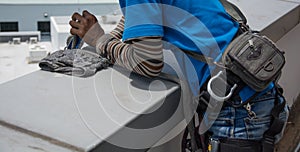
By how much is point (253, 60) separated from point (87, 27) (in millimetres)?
437

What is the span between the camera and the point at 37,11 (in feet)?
38.0

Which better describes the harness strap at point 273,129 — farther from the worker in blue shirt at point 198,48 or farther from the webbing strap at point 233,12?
the webbing strap at point 233,12

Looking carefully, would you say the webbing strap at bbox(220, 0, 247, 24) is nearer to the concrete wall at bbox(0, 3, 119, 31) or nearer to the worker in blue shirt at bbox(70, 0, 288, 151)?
the worker in blue shirt at bbox(70, 0, 288, 151)

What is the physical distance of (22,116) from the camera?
73 centimetres

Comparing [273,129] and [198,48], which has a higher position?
[198,48]

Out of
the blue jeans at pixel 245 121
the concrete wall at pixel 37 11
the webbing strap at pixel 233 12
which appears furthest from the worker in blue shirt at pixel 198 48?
→ the concrete wall at pixel 37 11

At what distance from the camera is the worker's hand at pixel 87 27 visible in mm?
1055

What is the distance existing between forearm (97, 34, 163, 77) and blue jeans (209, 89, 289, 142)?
0.63ft

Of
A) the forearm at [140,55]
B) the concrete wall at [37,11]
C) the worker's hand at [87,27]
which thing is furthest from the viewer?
the concrete wall at [37,11]

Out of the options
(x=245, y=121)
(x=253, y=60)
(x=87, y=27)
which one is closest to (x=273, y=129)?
(x=245, y=121)

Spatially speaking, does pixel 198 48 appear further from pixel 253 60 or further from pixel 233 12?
pixel 233 12

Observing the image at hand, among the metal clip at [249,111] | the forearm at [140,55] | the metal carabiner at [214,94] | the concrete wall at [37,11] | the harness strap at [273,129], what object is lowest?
the concrete wall at [37,11]

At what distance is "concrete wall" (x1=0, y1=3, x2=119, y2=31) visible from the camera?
11427 mm

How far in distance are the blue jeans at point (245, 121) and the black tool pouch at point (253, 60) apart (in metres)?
0.05
